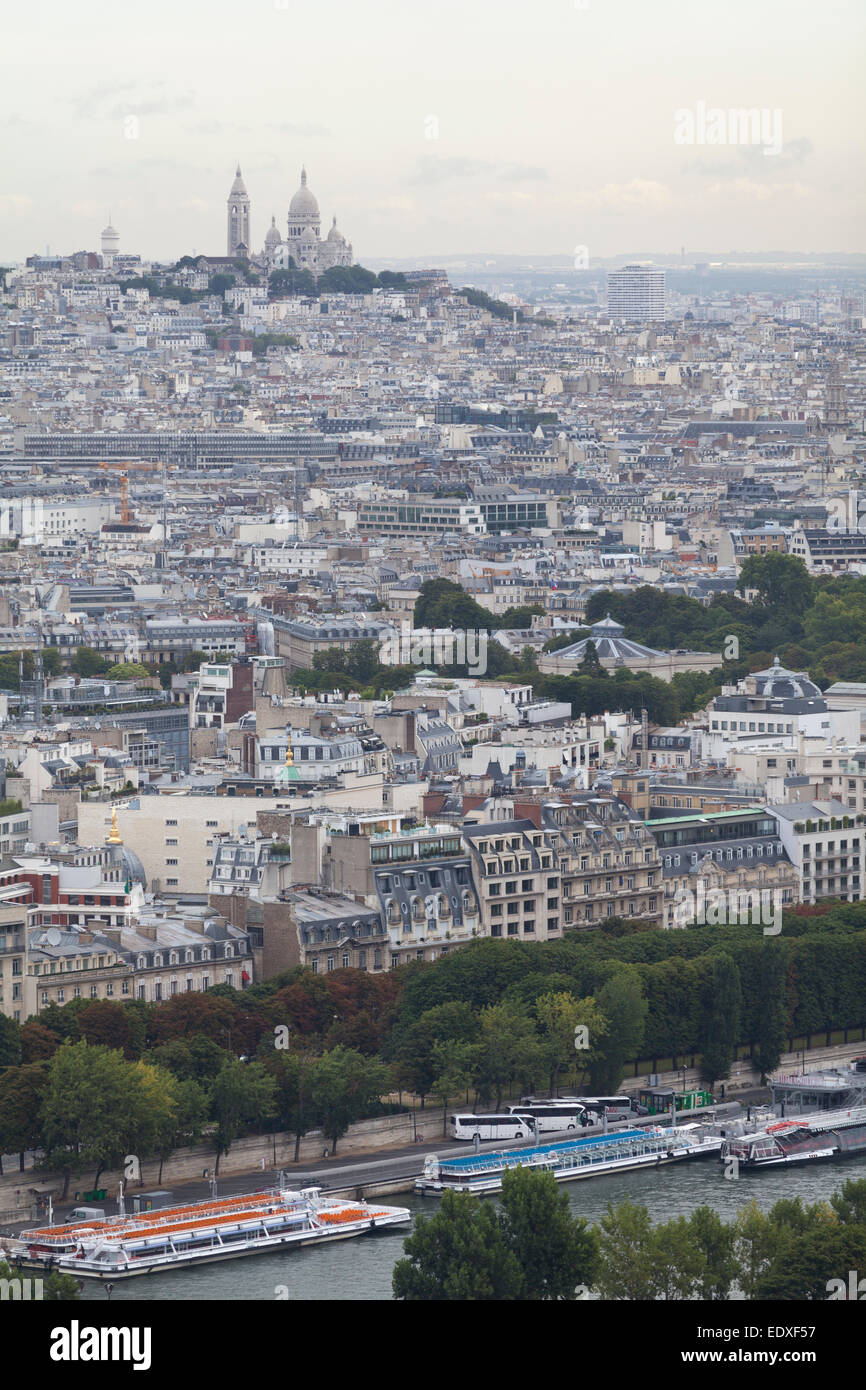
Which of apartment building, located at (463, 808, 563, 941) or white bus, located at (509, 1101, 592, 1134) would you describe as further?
apartment building, located at (463, 808, 563, 941)

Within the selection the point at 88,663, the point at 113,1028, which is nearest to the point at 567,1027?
the point at 113,1028

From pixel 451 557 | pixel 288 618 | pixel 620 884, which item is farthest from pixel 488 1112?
pixel 451 557

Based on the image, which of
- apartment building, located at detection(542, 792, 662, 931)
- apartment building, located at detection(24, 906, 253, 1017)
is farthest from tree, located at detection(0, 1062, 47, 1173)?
apartment building, located at detection(542, 792, 662, 931)

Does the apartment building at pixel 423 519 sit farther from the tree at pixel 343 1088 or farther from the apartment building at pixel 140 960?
the tree at pixel 343 1088

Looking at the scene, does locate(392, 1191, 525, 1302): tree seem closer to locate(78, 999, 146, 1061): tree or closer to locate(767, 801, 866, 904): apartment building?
locate(78, 999, 146, 1061): tree

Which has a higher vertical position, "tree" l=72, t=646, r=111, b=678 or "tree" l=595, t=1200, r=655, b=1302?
"tree" l=595, t=1200, r=655, b=1302

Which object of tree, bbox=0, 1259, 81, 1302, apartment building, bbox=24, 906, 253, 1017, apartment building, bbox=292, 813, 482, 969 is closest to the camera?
tree, bbox=0, 1259, 81, 1302

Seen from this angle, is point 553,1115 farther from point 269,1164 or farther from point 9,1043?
point 9,1043
